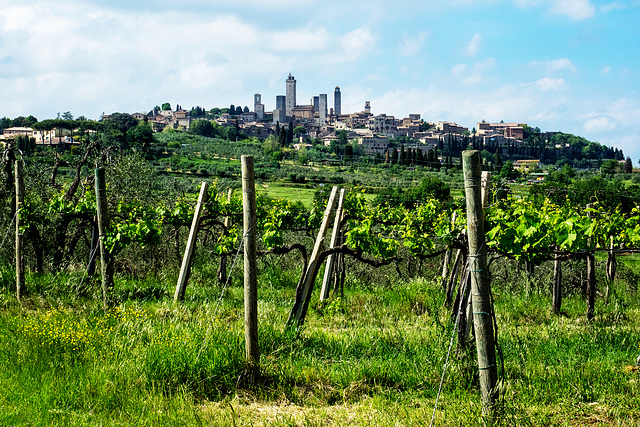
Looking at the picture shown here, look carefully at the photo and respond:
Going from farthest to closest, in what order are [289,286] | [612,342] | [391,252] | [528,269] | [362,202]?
[528,269] < [362,202] < [289,286] < [391,252] < [612,342]

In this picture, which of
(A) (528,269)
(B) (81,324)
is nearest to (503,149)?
(A) (528,269)

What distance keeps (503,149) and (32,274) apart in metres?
152

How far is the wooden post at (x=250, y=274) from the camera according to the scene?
476 centimetres

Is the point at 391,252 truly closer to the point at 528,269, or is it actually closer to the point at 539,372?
the point at 539,372

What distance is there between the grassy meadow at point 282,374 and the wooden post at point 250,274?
0.13m

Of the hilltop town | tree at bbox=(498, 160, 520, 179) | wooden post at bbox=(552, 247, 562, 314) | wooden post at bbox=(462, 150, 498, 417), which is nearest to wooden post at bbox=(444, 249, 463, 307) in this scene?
tree at bbox=(498, 160, 520, 179)

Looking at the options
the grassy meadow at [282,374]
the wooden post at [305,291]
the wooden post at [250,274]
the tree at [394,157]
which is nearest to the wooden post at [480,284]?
the grassy meadow at [282,374]

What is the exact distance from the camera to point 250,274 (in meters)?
4.78

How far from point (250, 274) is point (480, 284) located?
6.79ft

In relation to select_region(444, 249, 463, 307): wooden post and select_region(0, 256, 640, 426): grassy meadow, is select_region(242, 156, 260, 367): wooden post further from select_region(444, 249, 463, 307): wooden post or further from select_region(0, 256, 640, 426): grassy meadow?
select_region(444, 249, 463, 307): wooden post

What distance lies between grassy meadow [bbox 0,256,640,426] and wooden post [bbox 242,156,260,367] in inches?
5.1

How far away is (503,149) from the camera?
150 meters

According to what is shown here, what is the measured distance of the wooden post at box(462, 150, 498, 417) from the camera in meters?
3.49

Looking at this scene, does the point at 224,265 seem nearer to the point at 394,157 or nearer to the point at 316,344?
the point at 316,344
